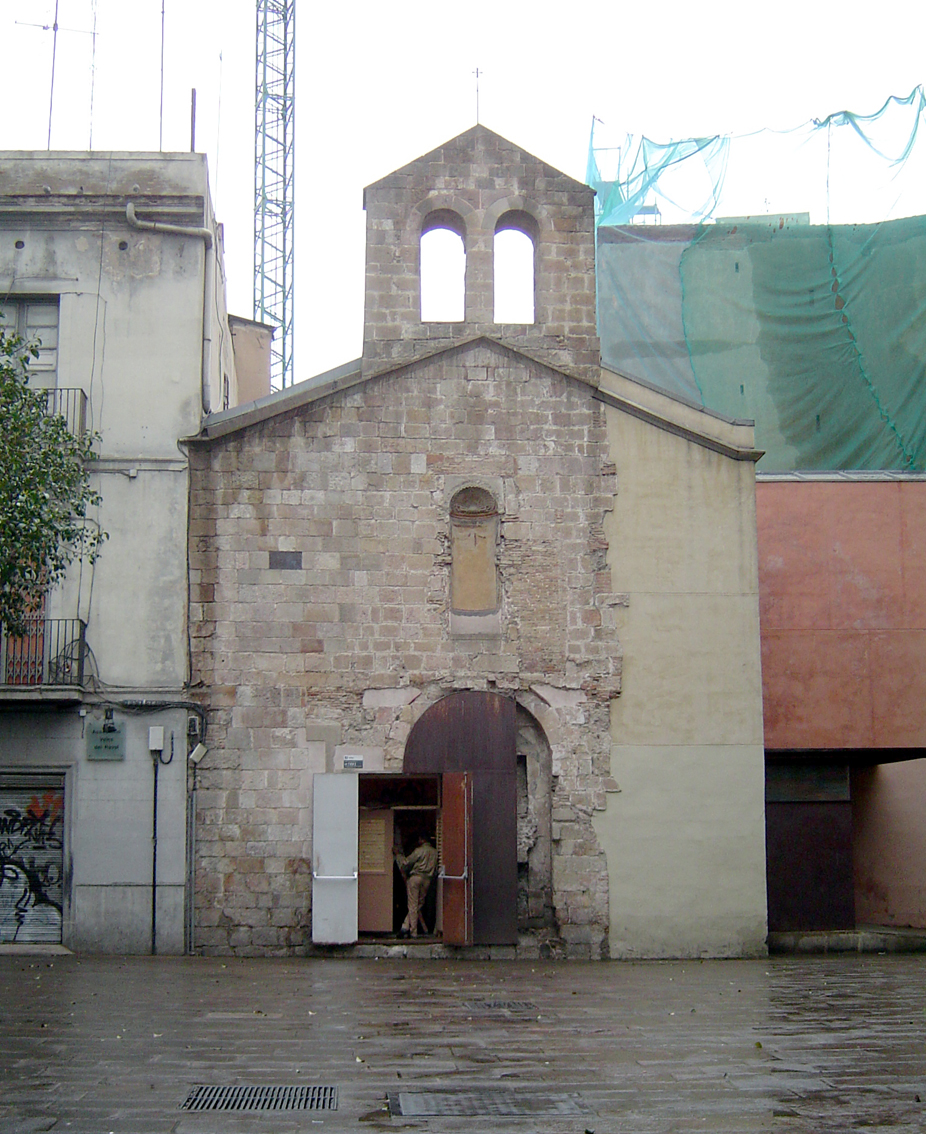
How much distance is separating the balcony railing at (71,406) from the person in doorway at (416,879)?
277 inches

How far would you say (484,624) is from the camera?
1750cm

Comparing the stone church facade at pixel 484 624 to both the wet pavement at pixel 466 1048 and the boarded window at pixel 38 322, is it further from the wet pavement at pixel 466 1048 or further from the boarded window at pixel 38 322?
the boarded window at pixel 38 322

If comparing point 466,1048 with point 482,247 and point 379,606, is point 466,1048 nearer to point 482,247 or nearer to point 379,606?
point 379,606

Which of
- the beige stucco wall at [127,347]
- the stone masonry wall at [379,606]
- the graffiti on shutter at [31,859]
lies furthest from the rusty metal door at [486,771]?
the graffiti on shutter at [31,859]

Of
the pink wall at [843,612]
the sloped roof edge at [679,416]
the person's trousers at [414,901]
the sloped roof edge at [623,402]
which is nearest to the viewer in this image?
the person's trousers at [414,901]

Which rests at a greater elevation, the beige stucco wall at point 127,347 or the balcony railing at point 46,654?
the beige stucco wall at point 127,347

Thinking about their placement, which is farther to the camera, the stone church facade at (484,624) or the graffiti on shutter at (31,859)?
the stone church facade at (484,624)

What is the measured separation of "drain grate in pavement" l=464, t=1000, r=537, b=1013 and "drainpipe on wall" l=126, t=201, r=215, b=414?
884 centimetres

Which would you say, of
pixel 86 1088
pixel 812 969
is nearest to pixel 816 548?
pixel 812 969

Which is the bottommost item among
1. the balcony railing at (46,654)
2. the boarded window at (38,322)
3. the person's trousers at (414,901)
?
the person's trousers at (414,901)

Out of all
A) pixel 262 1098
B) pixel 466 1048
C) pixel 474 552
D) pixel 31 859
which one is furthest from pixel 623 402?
pixel 262 1098

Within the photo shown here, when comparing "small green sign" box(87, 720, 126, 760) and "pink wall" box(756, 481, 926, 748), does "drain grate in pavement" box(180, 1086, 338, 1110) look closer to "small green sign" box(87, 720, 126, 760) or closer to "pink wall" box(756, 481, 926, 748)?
"small green sign" box(87, 720, 126, 760)

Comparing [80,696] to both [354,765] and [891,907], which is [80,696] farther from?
[891,907]

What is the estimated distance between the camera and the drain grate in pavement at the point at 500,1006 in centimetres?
1201
